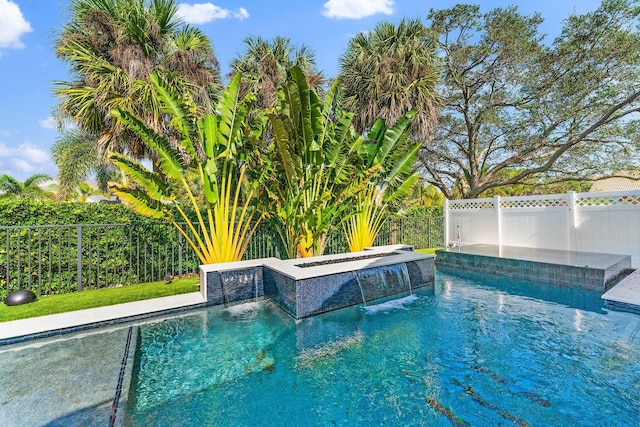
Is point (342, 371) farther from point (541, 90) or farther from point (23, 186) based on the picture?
point (23, 186)

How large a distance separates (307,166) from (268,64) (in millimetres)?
6085

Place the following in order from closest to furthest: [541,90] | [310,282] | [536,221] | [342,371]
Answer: [342,371]
[310,282]
[536,221]
[541,90]

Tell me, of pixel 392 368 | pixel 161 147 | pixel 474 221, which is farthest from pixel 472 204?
pixel 161 147

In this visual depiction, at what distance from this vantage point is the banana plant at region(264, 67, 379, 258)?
6.30 m

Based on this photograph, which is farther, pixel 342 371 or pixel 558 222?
pixel 558 222

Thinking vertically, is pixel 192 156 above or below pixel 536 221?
above

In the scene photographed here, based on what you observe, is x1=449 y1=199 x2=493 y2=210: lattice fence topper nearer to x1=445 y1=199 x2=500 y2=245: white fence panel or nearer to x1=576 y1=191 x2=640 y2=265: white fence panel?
x1=445 y1=199 x2=500 y2=245: white fence panel

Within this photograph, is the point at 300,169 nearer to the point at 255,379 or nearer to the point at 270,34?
the point at 255,379

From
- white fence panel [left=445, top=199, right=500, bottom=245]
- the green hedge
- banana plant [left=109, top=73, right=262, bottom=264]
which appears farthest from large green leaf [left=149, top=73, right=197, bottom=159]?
white fence panel [left=445, top=199, right=500, bottom=245]

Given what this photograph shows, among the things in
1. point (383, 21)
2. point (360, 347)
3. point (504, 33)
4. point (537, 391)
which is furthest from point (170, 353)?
point (504, 33)

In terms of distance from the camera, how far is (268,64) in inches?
429

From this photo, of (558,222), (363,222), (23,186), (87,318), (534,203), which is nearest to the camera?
(87,318)

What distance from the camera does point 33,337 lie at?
418 centimetres

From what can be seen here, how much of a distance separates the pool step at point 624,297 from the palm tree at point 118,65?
427 inches
